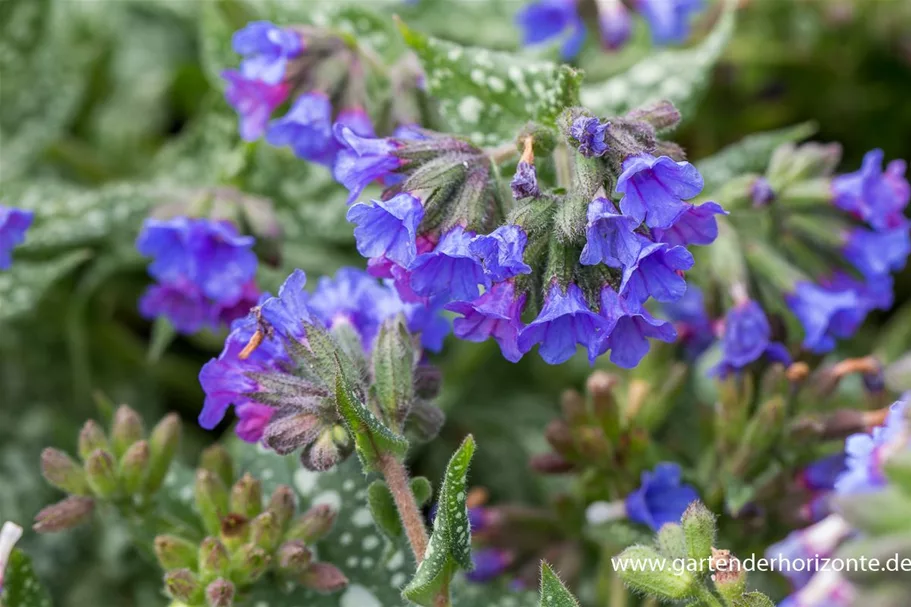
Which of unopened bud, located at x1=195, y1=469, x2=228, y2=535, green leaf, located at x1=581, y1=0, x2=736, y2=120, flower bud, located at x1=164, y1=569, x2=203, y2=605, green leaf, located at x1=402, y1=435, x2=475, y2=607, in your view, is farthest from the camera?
green leaf, located at x1=581, y1=0, x2=736, y2=120

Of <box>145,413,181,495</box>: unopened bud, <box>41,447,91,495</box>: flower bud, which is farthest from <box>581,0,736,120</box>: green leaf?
<box>41,447,91,495</box>: flower bud

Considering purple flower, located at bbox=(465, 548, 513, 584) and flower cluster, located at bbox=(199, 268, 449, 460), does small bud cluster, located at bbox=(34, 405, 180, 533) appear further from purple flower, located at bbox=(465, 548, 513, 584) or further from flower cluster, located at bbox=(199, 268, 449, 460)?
purple flower, located at bbox=(465, 548, 513, 584)

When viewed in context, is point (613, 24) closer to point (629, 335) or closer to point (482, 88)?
point (482, 88)

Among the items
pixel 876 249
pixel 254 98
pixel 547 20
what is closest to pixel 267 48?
pixel 254 98

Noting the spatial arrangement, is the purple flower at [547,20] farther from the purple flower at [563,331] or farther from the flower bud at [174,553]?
the flower bud at [174,553]

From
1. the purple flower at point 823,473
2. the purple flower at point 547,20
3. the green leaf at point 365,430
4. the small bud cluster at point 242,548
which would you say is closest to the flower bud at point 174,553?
the small bud cluster at point 242,548

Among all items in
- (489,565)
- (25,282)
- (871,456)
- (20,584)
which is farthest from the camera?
(25,282)
